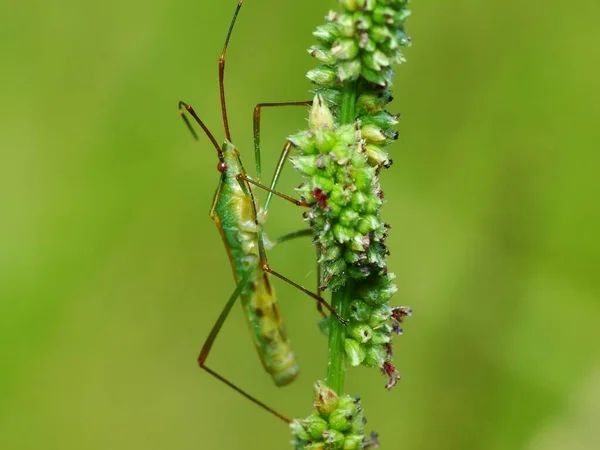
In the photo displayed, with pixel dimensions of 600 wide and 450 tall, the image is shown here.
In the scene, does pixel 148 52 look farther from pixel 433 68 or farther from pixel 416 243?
pixel 416 243

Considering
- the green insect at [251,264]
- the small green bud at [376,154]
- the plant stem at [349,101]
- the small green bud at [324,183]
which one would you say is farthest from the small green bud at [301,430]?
the green insect at [251,264]

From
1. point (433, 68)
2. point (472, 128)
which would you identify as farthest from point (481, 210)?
point (433, 68)

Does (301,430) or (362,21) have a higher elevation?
(362,21)

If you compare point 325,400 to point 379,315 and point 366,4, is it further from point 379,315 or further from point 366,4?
point 366,4

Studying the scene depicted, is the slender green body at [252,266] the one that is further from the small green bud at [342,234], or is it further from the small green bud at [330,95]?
the small green bud at [342,234]

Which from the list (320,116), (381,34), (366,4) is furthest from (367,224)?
(366,4)
